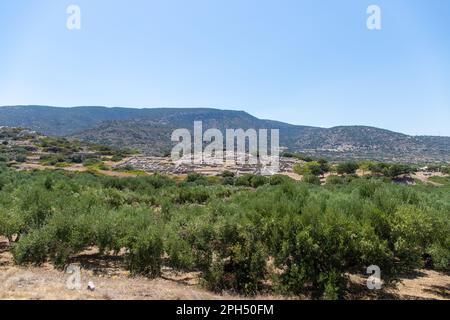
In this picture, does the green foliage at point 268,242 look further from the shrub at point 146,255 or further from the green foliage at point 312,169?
the green foliage at point 312,169

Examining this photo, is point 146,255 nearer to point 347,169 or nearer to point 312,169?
point 312,169

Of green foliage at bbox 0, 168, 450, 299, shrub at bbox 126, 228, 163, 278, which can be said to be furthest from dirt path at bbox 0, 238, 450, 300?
green foliage at bbox 0, 168, 450, 299

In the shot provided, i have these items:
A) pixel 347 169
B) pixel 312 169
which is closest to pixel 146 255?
pixel 312 169

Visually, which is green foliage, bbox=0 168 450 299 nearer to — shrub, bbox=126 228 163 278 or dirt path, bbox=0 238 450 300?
shrub, bbox=126 228 163 278

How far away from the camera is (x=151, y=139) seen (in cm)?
17312

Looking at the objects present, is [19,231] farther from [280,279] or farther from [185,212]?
[280,279]

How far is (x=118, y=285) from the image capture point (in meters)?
12.7

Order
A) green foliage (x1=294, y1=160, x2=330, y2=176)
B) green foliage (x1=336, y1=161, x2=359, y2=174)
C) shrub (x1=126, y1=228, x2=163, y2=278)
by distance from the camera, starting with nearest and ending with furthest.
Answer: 1. shrub (x1=126, y1=228, x2=163, y2=278)
2. green foliage (x1=294, y1=160, x2=330, y2=176)
3. green foliage (x1=336, y1=161, x2=359, y2=174)

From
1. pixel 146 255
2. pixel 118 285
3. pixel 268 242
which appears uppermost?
pixel 268 242

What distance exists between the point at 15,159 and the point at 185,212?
2705 inches

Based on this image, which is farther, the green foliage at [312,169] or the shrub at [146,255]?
the green foliage at [312,169]

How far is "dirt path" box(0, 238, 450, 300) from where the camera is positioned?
36.5 ft

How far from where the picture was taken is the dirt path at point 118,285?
11.1 meters

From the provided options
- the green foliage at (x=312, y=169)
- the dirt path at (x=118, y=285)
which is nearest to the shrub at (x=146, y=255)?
the dirt path at (x=118, y=285)
